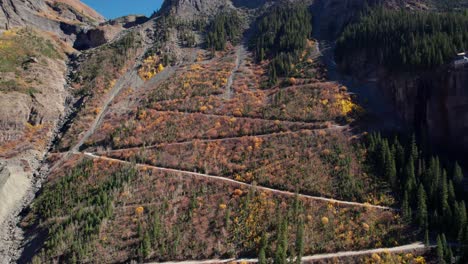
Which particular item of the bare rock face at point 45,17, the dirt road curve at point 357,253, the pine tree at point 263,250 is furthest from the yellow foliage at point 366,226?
the bare rock face at point 45,17

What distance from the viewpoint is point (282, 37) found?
3644 inches

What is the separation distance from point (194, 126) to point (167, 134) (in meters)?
4.77

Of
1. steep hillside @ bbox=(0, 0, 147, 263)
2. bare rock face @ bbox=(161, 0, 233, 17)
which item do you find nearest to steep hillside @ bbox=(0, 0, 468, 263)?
steep hillside @ bbox=(0, 0, 147, 263)

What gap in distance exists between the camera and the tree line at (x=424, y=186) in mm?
38344

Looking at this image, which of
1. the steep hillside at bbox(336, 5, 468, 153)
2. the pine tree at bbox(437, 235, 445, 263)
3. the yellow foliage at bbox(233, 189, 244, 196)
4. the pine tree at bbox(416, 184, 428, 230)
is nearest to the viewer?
the pine tree at bbox(437, 235, 445, 263)

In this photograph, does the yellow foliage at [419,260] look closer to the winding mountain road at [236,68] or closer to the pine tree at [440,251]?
the pine tree at [440,251]

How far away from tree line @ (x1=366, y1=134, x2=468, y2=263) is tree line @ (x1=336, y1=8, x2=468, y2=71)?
15352mm

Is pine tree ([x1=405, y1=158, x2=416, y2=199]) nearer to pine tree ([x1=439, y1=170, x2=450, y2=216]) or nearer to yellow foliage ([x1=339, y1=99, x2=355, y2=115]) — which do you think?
pine tree ([x1=439, y1=170, x2=450, y2=216])

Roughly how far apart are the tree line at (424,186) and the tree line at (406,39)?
50.4 feet

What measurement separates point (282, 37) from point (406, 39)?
3217 cm

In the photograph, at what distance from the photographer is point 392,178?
45.9 m

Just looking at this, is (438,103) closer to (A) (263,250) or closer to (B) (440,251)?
(B) (440,251)

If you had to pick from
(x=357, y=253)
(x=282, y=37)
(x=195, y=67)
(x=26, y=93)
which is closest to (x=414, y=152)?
(x=357, y=253)

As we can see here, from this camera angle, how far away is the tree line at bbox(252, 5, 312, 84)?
8131cm
